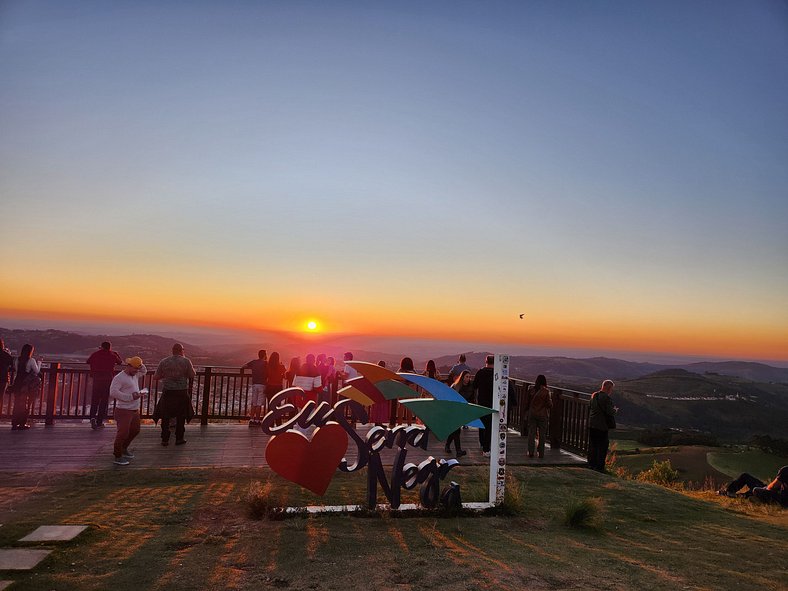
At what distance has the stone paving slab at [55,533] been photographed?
5.58m

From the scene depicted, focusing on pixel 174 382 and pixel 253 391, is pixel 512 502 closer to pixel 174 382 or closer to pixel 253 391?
pixel 174 382

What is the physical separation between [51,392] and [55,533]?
283 inches

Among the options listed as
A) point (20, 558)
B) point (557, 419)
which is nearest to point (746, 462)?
point (557, 419)

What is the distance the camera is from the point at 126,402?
343 inches

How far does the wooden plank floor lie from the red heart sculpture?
8.79 feet

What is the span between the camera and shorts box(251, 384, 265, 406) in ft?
41.0

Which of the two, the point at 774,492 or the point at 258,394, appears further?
the point at 258,394

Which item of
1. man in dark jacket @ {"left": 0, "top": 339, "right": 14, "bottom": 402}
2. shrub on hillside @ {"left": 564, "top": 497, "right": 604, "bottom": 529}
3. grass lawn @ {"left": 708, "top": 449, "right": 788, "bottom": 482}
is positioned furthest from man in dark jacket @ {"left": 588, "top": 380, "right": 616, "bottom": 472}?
grass lawn @ {"left": 708, "top": 449, "right": 788, "bottom": 482}

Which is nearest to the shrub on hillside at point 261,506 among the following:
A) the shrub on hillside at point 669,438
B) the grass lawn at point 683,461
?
the grass lawn at point 683,461

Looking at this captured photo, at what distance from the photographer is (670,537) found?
7.10m

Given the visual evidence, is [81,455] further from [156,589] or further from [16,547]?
A: [156,589]

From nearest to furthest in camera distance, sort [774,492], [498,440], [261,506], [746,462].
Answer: [261,506] < [498,440] < [774,492] < [746,462]

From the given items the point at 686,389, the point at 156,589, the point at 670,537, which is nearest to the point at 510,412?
the point at 670,537

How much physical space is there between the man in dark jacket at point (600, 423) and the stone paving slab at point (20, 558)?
930 centimetres
